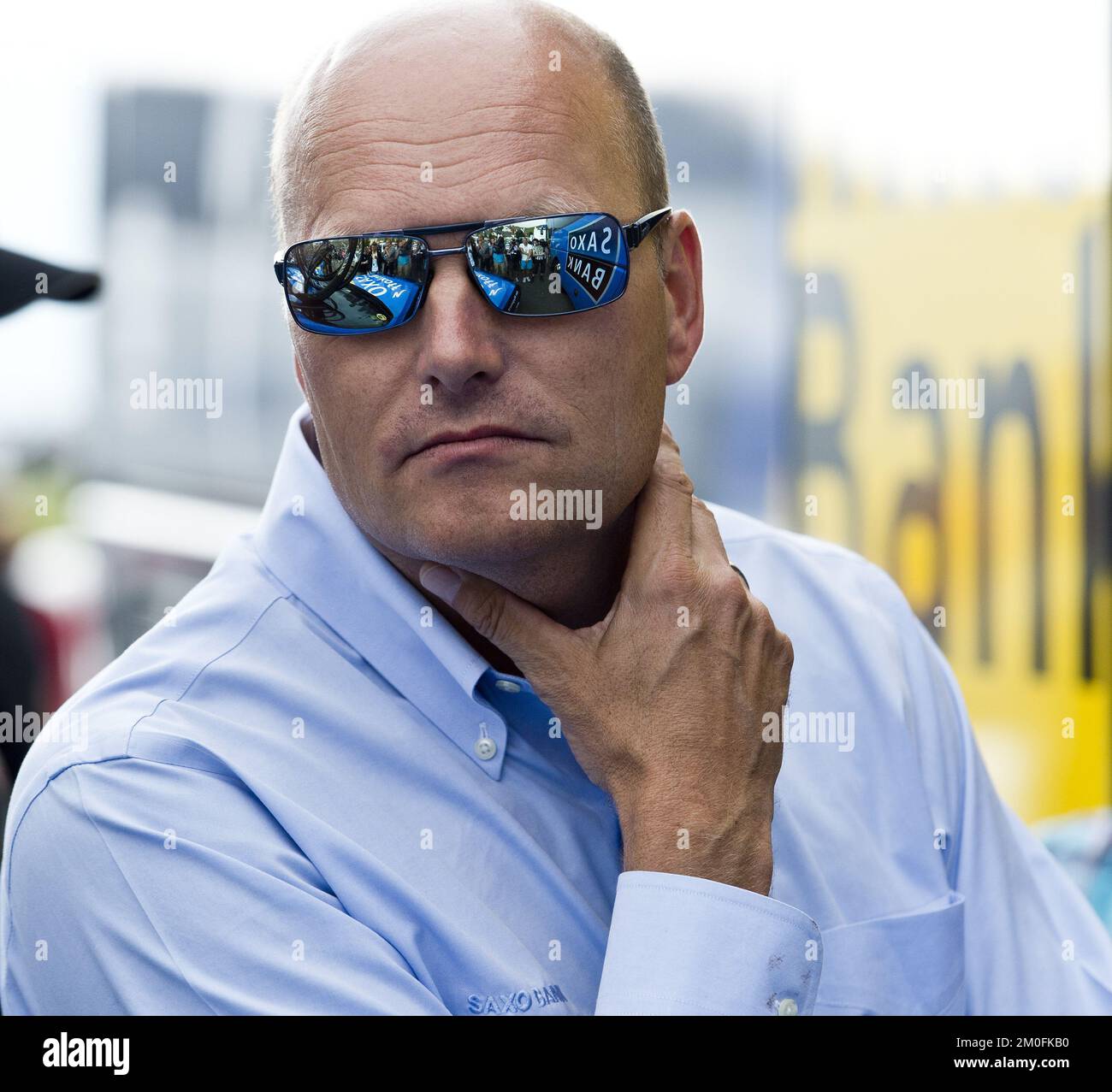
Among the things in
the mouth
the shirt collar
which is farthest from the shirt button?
the mouth

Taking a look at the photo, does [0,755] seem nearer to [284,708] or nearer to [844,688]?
[284,708]

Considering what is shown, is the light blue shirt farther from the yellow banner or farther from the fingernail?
the yellow banner

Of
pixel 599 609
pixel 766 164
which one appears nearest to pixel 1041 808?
pixel 766 164

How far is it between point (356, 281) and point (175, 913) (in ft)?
2.56

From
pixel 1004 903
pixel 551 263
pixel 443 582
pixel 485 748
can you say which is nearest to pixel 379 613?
pixel 443 582

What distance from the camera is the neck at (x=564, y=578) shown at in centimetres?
160

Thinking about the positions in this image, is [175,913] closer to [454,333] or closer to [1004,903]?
[454,333]

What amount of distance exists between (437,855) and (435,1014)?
0.19 metres

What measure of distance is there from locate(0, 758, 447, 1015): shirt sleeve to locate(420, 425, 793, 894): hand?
1.12ft

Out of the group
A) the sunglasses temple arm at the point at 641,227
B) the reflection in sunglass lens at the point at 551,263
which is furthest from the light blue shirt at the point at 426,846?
the sunglasses temple arm at the point at 641,227

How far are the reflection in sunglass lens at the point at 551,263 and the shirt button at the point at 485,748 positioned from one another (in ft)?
1.85

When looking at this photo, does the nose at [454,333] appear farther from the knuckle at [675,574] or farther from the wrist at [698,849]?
the wrist at [698,849]

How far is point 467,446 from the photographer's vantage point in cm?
148

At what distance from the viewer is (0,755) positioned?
248 centimetres
